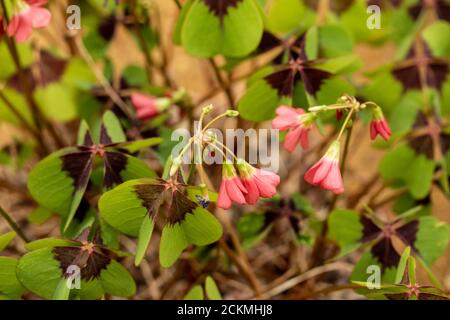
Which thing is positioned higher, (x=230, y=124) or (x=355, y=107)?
(x=230, y=124)

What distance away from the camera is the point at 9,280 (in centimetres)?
96

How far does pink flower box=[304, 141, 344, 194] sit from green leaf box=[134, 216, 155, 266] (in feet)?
0.70

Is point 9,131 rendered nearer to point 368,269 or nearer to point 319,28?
point 319,28

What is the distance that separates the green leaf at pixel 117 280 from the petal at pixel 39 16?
345 millimetres

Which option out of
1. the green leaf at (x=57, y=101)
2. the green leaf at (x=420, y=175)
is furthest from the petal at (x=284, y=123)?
the green leaf at (x=57, y=101)

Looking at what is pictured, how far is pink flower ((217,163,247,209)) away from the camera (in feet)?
2.75

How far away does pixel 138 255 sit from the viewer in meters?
0.86

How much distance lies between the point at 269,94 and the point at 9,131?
44.5 inches

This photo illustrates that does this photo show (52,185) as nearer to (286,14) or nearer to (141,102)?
(141,102)

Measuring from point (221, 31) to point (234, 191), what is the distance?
0.36 meters

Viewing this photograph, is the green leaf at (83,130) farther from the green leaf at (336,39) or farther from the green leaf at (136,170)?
the green leaf at (336,39)

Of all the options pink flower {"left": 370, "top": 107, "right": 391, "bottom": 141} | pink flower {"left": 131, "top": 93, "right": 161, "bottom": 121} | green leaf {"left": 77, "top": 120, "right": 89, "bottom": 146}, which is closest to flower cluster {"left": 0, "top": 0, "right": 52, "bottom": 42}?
green leaf {"left": 77, "top": 120, "right": 89, "bottom": 146}

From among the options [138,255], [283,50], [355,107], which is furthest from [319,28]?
[138,255]
